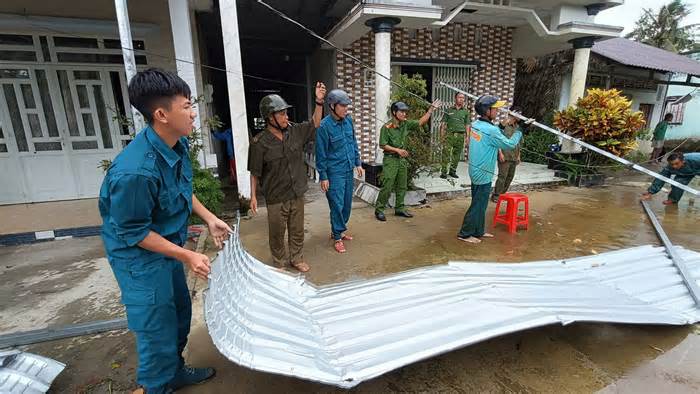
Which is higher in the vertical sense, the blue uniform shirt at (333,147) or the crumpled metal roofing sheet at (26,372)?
the blue uniform shirt at (333,147)

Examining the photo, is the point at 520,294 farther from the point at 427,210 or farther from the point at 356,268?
the point at 427,210

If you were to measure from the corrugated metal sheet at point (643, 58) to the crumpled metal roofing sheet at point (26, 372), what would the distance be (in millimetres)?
12025

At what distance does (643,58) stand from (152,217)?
1381 centimetres

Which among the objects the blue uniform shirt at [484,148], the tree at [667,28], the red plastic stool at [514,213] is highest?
the tree at [667,28]

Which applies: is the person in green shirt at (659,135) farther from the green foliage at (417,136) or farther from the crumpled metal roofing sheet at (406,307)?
the crumpled metal roofing sheet at (406,307)

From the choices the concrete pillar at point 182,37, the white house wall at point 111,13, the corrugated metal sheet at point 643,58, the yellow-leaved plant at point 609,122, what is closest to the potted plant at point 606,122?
the yellow-leaved plant at point 609,122

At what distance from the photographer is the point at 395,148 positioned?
4.27 meters

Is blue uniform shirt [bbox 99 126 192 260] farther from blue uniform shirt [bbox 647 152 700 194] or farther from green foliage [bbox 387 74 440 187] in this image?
blue uniform shirt [bbox 647 152 700 194]

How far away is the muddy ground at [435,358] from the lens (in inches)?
75.4

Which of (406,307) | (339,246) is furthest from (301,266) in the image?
(406,307)

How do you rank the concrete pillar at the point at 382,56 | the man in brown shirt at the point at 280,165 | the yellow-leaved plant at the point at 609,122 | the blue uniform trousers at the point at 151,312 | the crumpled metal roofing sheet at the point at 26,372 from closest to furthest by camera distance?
the blue uniform trousers at the point at 151,312 < the crumpled metal roofing sheet at the point at 26,372 < the man in brown shirt at the point at 280,165 < the concrete pillar at the point at 382,56 < the yellow-leaved plant at the point at 609,122

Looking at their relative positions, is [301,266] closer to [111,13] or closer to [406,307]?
[406,307]

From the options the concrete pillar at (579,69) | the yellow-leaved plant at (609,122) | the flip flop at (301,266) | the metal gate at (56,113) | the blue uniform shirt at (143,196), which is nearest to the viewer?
the blue uniform shirt at (143,196)

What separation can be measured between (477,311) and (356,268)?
1.47 meters
